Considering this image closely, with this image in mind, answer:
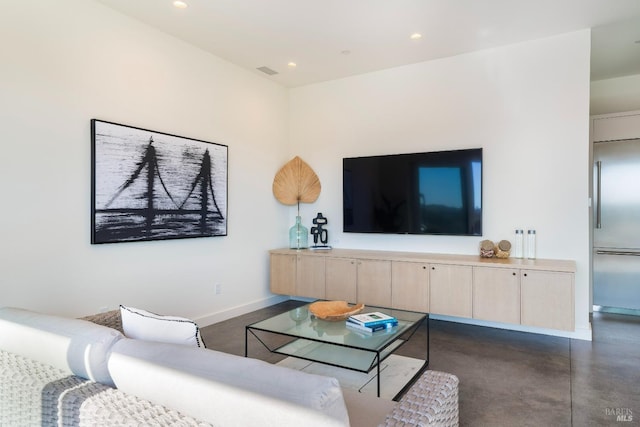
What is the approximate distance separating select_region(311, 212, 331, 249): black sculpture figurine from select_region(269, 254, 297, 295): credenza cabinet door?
45 centimetres

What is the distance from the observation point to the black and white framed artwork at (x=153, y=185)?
321cm

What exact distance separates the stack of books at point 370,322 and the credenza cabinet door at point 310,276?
1768mm

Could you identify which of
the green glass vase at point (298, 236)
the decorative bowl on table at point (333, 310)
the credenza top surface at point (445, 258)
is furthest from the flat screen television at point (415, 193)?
the decorative bowl on table at point (333, 310)

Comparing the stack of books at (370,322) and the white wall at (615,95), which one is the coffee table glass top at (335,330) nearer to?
the stack of books at (370,322)

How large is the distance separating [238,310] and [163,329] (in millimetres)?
3024

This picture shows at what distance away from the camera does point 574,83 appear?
3805 millimetres

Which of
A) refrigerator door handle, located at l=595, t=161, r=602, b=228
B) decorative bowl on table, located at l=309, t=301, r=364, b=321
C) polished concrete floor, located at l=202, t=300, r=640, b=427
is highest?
refrigerator door handle, located at l=595, t=161, r=602, b=228

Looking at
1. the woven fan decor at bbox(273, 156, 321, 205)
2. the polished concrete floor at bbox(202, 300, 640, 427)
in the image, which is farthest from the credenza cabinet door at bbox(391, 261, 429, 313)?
the woven fan decor at bbox(273, 156, 321, 205)

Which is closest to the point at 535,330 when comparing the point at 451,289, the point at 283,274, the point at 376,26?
the point at 451,289

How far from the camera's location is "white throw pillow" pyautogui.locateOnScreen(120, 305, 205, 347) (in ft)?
5.28

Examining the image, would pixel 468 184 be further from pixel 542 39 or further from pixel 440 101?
pixel 542 39

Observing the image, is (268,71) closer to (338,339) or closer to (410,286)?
(410,286)

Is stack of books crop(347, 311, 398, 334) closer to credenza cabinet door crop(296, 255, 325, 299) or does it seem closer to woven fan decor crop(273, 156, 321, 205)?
credenza cabinet door crop(296, 255, 325, 299)

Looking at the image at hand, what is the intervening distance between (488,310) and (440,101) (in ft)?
7.68
